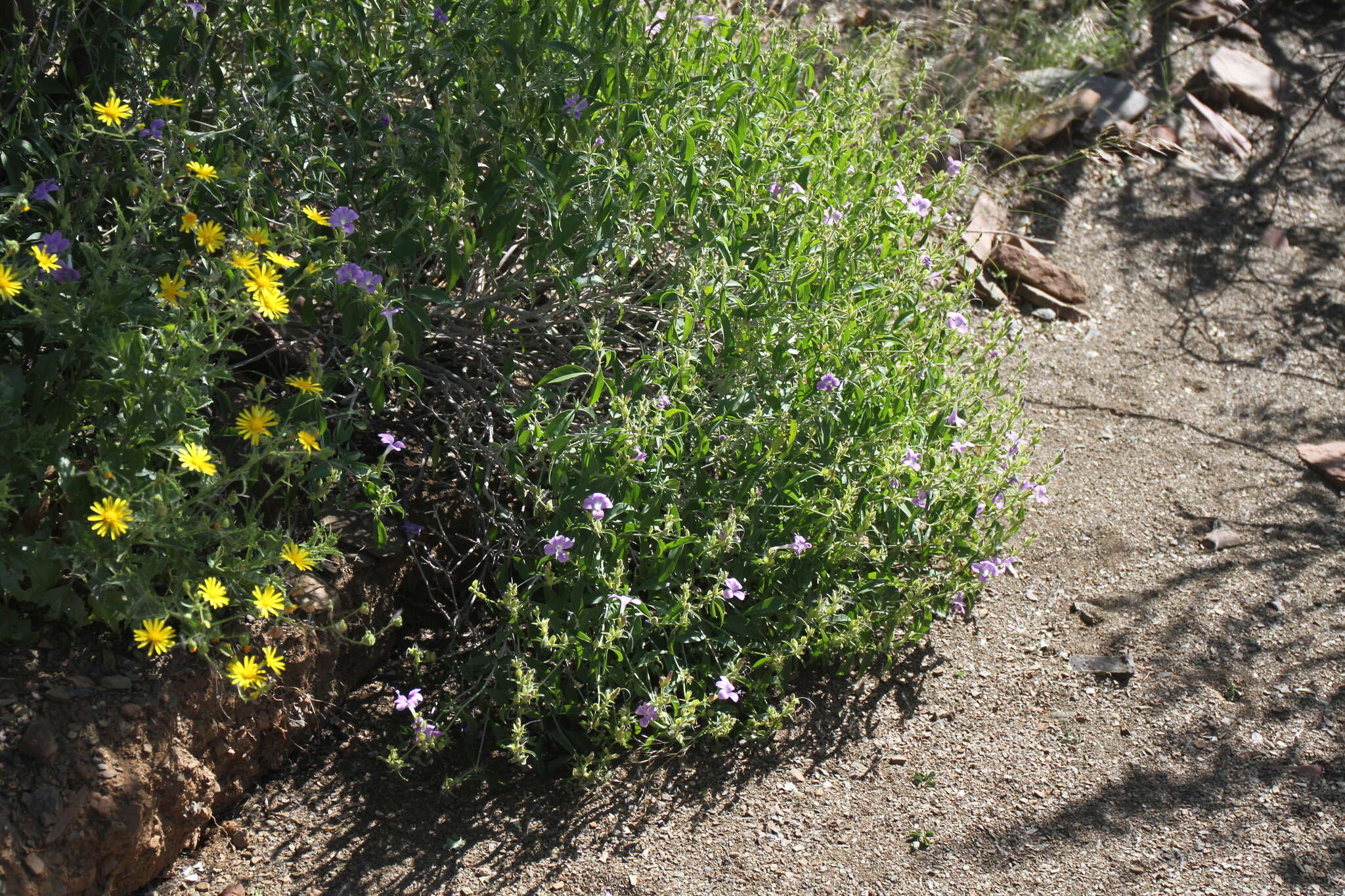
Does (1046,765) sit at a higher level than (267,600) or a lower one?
lower

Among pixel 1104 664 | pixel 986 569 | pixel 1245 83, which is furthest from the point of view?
pixel 1245 83

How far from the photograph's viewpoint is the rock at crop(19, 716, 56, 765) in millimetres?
1993

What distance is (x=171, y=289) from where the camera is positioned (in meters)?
1.97

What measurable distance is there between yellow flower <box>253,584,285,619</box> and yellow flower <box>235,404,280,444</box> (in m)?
0.27

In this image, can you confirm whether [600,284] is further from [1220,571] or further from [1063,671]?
[1220,571]

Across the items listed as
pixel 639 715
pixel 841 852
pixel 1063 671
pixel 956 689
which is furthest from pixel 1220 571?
pixel 639 715

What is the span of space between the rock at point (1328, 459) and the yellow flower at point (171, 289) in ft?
11.2

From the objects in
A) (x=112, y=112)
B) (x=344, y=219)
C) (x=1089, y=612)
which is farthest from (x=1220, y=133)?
(x=112, y=112)

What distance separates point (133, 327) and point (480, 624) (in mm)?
1088

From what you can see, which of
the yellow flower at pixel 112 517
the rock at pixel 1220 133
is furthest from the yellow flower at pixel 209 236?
the rock at pixel 1220 133

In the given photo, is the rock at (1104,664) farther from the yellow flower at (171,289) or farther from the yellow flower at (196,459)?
the yellow flower at (171,289)

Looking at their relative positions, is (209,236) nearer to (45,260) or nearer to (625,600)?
(45,260)

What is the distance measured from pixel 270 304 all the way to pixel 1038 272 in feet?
10.9

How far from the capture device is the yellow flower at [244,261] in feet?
6.23
